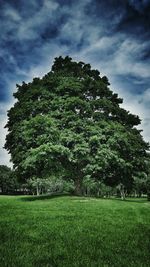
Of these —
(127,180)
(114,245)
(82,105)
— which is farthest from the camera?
(127,180)

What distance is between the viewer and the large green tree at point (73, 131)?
85.4ft

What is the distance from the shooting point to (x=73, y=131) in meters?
27.6

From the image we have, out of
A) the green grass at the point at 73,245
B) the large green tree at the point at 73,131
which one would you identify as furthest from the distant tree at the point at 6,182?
the green grass at the point at 73,245

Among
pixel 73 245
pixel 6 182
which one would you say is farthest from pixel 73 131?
pixel 6 182

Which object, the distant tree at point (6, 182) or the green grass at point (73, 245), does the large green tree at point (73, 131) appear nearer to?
the green grass at point (73, 245)

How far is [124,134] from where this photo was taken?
2752cm

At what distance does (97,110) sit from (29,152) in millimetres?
9256

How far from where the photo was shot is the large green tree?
26031 millimetres

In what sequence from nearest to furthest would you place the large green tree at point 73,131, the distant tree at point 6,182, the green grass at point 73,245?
1. the green grass at point 73,245
2. the large green tree at point 73,131
3. the distant tree at point 6,182

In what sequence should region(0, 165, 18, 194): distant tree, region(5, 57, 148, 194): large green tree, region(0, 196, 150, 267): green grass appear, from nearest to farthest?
region(0, 196, 150, 267): green grass → region(5, 57, 148, 194): large green tree → region(0, 165, 18, 194): distant tree

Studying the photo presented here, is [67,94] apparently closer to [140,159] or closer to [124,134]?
[124,134]

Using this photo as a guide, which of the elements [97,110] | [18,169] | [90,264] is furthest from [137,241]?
[97,110]

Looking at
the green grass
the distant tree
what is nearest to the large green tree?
the green grass

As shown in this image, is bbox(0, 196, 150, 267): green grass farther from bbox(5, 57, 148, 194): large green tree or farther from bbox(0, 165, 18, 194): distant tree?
bbox(0, 165, 18, 194): distant tree
